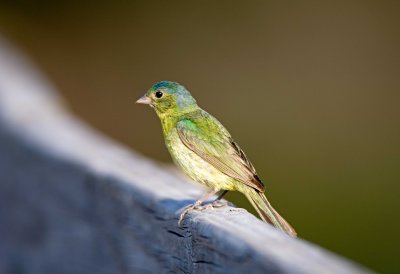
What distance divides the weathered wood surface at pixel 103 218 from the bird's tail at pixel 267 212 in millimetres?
268

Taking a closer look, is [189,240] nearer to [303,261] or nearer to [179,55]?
[303,261]

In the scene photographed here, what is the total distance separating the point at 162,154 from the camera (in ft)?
30.6

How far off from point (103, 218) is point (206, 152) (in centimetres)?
68

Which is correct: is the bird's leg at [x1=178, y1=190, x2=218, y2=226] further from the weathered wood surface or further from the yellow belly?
the yellow belly

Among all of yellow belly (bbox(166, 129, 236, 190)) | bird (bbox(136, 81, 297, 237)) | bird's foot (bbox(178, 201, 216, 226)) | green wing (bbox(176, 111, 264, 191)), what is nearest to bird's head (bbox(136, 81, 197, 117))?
bird (bbox(136, 81, 297, 237))

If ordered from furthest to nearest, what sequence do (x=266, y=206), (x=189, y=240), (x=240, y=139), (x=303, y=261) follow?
(x=240, y=139) < (x=266, y=206) < (x=189, y=240) < (x=303, y=261)

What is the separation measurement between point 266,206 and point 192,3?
9117 mm

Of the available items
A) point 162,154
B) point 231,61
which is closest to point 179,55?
point 231,61

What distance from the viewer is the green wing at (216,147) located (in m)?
3.68

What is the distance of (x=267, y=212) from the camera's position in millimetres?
3480

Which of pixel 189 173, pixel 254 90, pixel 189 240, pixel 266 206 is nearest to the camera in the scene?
pixel 189 240

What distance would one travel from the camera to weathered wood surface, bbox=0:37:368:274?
2209 mm

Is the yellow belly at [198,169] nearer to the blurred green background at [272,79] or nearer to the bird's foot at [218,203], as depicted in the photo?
the bird's foot at [218,203]

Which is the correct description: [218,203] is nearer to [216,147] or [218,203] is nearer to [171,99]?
[216,147]
